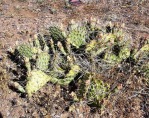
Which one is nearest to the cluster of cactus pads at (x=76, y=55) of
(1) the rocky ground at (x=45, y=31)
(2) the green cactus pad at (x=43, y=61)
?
(2) the green cactus pad at (x=43, y=61)

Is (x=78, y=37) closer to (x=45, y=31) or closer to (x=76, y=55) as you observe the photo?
(x=76, y=55)

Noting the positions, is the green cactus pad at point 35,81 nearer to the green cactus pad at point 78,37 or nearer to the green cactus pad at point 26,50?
the green cactus pad at point 26,50

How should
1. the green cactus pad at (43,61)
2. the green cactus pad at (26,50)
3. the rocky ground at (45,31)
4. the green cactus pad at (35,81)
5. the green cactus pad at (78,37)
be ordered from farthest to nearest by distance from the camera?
the green cactus pad at (78,37) < the green cactus pad at (26,50) < the green cactus pad at (43,61) < the rocky ground at (45,31) < the green cactus pad at (35,81)

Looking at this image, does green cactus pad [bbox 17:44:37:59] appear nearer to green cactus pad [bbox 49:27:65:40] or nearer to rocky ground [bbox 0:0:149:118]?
rocky ground [bbox 0:0:149:118]

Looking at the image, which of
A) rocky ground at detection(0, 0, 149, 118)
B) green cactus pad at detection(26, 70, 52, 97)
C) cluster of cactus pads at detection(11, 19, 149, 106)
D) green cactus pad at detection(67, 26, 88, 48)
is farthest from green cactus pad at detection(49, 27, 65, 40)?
green cactus pad at detection(26, 70, 52, 97)

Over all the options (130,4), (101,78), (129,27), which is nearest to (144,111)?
(101,78)

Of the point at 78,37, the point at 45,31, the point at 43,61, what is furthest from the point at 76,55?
the point at 45,31

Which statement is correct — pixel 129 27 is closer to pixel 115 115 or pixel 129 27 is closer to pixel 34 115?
pixel 115 115

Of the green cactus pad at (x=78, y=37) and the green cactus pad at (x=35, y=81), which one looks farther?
the green cactus pad at (x=78, y=37)

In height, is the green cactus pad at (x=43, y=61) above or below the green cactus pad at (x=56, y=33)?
below
